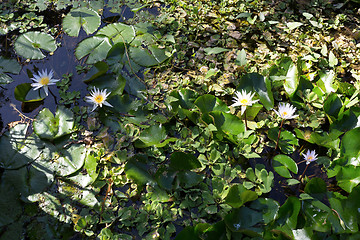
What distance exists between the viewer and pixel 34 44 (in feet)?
7.91

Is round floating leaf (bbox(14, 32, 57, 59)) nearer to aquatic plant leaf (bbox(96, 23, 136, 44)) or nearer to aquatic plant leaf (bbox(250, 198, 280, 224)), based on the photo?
aquatic plant leaf (bbox(96, 23, 136, 44))

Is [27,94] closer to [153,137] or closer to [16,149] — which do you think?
[16,149]

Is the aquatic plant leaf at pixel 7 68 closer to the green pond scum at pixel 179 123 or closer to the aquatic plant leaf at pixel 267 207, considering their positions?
the green pond scum at pixel 179 123

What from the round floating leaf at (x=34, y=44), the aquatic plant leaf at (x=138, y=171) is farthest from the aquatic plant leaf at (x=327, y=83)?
the round floating leaf at (x=34, y=44)

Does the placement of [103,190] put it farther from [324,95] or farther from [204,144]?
[324,95]

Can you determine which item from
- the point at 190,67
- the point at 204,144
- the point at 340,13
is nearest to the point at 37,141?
the point at 204,144

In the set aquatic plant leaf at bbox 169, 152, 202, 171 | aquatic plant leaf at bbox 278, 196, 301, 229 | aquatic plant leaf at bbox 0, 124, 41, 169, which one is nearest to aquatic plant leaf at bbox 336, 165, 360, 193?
aquatic plant leaf at bbox 278, 196, 301, 229

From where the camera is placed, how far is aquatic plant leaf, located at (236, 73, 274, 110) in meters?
1.96

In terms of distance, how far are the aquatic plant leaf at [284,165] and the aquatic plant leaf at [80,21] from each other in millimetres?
1897

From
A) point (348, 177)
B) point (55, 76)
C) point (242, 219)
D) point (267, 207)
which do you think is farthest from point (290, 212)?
point (55, 76)

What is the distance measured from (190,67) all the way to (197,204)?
3.86ft

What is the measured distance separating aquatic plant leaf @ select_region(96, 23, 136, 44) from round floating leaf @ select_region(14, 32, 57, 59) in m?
0.43

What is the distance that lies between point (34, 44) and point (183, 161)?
5.69 ft

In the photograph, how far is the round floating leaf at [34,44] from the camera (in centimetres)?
237
